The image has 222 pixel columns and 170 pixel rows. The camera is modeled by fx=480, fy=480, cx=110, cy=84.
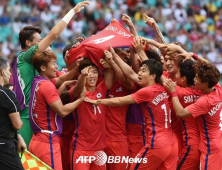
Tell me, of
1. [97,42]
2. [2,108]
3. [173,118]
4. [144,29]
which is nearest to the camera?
[2,108]

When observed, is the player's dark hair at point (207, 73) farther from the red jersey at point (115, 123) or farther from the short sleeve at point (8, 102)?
the short sleeve at point (8, 102)

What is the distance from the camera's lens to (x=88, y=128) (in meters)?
7.35

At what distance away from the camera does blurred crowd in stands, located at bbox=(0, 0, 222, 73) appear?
17031 mm

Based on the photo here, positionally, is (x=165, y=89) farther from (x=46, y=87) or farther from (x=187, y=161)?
(x=46, y=87)

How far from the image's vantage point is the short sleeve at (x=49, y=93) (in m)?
6.95

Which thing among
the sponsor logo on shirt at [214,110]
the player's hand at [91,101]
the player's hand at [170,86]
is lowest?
the sponsor logo on shirt at [214,110]

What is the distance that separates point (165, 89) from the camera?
766 centimetres

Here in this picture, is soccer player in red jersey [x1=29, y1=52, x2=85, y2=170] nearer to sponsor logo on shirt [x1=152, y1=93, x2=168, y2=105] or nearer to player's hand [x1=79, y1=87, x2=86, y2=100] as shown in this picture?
player's hand [x1=79, y1=87, x2=86, y2=100]

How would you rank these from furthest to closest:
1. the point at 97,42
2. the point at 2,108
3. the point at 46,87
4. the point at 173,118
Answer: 1. the point at 173,118
2. the point at 97,42
3. the point at 46,87
4. the point at 2,108

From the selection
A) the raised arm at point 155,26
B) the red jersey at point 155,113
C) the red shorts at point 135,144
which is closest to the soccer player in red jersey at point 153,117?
the red jersey at point 155,113

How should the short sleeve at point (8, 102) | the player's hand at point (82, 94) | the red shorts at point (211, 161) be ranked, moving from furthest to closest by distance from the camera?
the red shorts at point (211, 161)
the player's hand at point (82, 94)
the short sleeve at point (8, 102)

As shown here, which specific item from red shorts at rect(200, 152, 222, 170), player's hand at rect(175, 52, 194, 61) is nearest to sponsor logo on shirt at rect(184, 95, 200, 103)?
player's hand at rect(175, 52, 194, 61)

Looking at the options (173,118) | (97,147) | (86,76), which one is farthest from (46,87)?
(173,118)

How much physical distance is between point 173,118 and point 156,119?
750 mm
